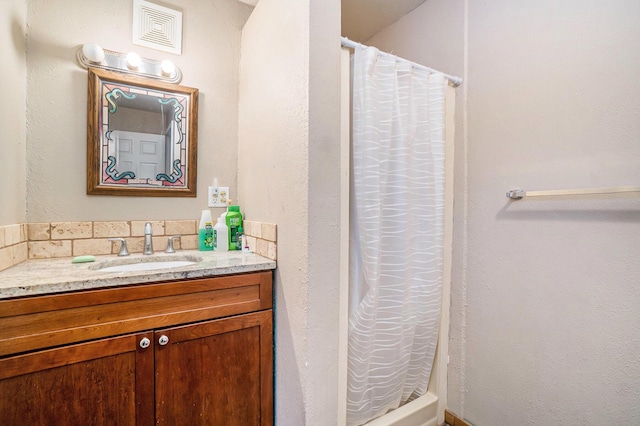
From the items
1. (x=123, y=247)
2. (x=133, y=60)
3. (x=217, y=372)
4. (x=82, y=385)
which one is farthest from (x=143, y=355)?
(x=133, y=60)

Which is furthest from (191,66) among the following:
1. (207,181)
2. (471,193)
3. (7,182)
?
(471,193)

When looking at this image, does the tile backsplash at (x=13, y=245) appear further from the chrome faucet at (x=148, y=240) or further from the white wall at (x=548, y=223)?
the white wall at (x=548, y=223)

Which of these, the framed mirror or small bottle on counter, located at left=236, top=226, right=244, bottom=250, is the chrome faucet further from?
small bottle on counter, located at left=236, top=226, right=244, bottom=250

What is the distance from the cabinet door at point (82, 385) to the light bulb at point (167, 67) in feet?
Answer: 4.24

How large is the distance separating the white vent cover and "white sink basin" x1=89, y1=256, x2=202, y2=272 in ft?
3.68

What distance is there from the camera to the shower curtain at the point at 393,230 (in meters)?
1.17

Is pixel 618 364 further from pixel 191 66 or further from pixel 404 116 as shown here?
pixel 191 66

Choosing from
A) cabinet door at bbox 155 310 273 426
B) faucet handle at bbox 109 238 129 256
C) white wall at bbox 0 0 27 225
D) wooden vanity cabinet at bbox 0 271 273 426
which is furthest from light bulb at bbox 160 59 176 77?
cabinet door at bbox 155 310 273 426

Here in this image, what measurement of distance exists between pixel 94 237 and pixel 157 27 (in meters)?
1.15

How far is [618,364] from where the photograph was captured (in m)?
0.98

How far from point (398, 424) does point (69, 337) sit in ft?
4.57

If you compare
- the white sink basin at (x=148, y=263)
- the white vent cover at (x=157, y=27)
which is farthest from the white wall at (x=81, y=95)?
the white sink basin at (x=148, y=263)

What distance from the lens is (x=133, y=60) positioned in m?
1.38

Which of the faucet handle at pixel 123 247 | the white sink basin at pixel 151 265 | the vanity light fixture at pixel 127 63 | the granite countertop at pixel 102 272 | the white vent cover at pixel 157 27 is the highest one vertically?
the white vent cover at pixel 157 27
